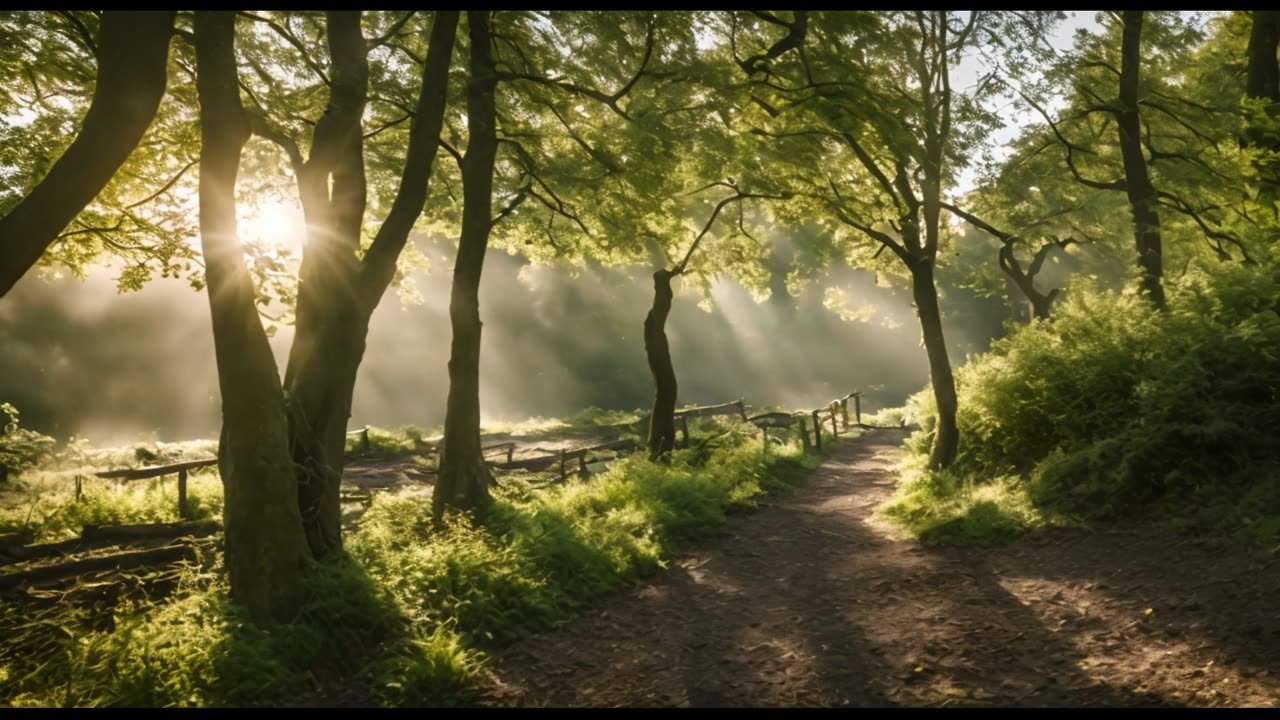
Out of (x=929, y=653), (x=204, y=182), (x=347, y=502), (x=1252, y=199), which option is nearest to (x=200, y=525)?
(x=347, y=502)

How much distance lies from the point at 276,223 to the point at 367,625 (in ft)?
34.5

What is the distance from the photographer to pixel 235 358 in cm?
667

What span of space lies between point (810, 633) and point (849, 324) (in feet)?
210

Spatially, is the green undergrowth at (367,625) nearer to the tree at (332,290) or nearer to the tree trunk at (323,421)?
the tree trunk at (323,421)

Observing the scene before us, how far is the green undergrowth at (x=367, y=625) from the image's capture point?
16.9 ft

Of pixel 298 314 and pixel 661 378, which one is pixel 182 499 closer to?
pixel 298 314

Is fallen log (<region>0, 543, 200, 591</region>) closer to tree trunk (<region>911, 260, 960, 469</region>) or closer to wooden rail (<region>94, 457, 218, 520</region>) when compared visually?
wooden rail (<region>94, 457, 218, 520</region>)

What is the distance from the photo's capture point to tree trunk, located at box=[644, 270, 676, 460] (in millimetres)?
16953

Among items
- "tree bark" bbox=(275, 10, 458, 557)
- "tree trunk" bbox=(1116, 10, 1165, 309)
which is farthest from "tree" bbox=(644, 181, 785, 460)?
"tree bark" bbox=(275, 10, 458, 557)

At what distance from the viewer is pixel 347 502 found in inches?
523

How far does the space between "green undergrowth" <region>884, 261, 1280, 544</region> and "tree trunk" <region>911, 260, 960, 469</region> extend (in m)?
1.02

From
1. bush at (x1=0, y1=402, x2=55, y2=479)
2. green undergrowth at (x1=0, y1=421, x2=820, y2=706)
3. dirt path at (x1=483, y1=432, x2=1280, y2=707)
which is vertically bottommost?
dirt path at (x1=483, y1=432, x2=1280, y2=707)

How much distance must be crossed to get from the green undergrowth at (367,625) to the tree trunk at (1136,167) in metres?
10.6

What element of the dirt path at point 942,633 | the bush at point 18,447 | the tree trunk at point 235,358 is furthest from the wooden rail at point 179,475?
the dirt path at point 942,633
